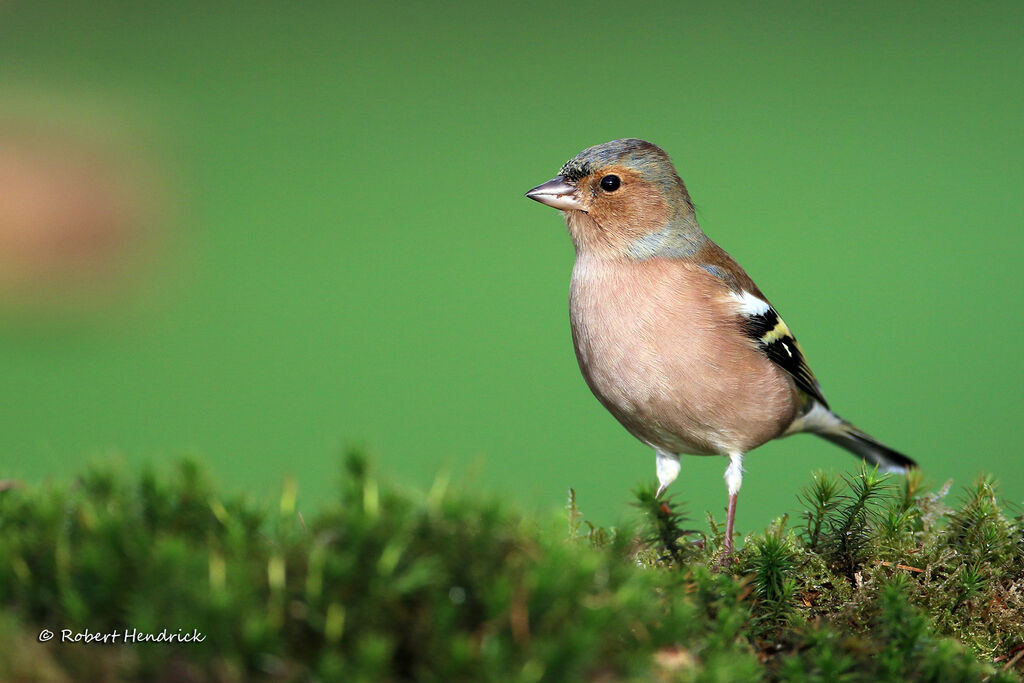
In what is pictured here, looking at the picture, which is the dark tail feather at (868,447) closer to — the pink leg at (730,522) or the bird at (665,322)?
the bird at (665,322)

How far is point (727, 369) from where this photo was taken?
10.7 ft

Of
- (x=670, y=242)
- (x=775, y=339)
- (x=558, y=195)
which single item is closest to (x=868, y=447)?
(x=775, y=339)

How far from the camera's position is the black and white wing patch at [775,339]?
3.50m

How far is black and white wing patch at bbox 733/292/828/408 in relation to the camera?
350 centimetres

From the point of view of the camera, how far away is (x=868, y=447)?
168 inches

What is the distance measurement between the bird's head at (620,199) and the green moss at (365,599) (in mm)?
1718

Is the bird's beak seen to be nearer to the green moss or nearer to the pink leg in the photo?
the pink leg

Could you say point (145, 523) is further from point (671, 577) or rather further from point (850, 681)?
point (850, 681)

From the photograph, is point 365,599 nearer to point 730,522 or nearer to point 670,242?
point 730,522

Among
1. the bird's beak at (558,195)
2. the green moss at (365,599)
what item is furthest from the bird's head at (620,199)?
the green moss at (365,599)

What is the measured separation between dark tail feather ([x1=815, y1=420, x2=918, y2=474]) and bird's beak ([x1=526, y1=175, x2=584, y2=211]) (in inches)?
63.3

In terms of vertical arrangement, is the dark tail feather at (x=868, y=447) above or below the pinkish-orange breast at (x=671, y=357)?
below

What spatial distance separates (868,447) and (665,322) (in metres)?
1.64

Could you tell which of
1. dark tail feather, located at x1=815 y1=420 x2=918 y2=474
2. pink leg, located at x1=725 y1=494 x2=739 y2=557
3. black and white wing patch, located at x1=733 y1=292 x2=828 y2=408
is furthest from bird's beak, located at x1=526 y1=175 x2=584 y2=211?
dark tail feather, located at x1=815 y1=420 x2=918 y2=474
